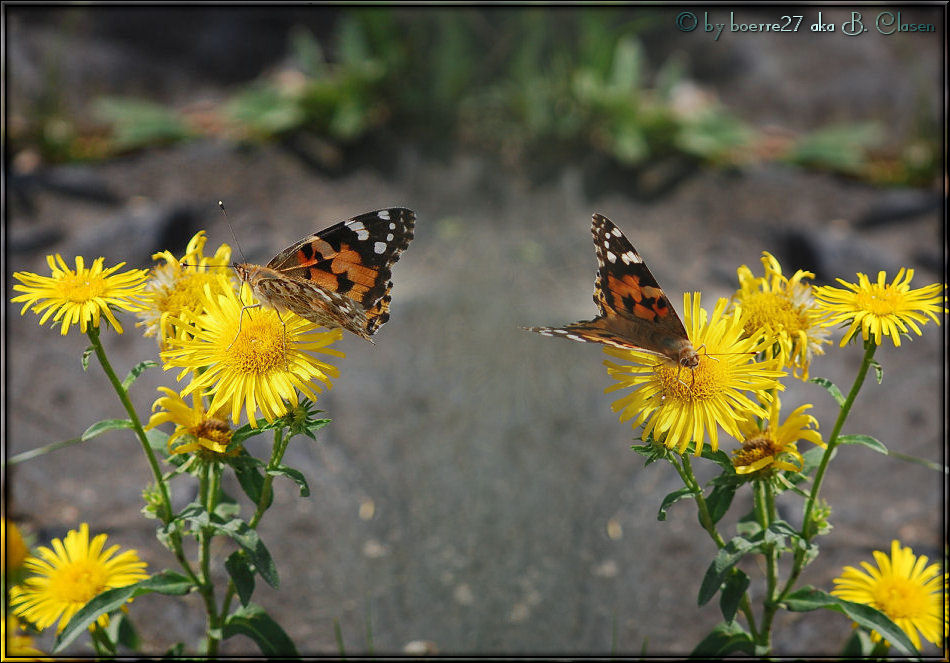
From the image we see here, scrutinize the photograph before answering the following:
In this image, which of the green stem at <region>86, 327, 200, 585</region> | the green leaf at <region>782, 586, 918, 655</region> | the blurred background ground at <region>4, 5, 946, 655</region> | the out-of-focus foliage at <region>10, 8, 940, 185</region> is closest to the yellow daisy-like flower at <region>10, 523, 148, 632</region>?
the green stem at <region>86, 327, 200, 585</region>

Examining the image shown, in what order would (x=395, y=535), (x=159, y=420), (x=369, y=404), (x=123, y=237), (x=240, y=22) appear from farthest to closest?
(x=240, y=22) < (x=123, y=237) < (x=369, y=404) < (x=395, y=535) < (x=159, y=420)

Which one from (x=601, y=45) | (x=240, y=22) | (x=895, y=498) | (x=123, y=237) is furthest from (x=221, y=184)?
(x=895, y=498)

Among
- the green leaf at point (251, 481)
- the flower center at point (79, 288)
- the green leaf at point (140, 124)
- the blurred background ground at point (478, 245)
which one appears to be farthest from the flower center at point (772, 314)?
the green leaf at point (140, 124)

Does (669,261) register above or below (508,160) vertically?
below

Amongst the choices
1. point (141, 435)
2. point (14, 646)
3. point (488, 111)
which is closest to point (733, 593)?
point (141, 435)

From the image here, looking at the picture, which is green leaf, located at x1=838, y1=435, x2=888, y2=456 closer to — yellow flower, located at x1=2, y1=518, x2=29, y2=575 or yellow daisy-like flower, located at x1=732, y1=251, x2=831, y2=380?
yellow daisy-like flower, located at x1=732, y1=251, x2=831, y2=380

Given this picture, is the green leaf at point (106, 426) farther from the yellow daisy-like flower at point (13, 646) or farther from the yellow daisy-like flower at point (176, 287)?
the yellow daisy-like flower at point (13, 646)

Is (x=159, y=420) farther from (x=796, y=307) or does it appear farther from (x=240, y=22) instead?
(x=240, y=22)
